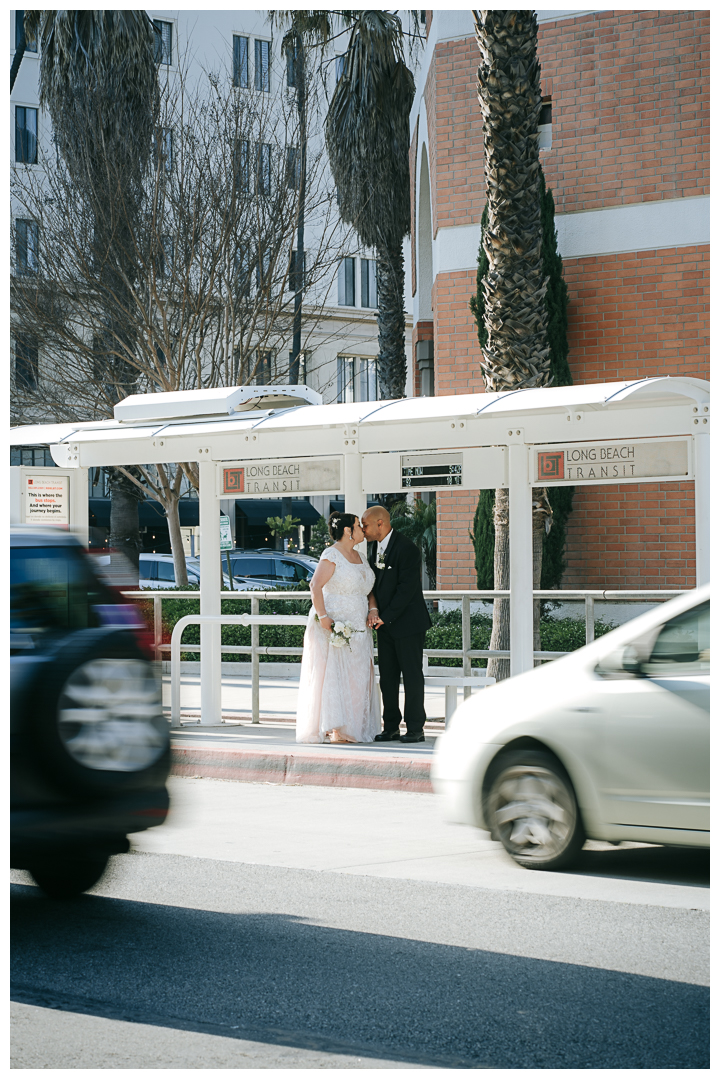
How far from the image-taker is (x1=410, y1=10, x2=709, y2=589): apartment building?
15719mm

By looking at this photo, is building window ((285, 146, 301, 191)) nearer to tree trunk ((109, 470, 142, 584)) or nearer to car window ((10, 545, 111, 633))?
tree trunk ((109, 470, 142, 584))

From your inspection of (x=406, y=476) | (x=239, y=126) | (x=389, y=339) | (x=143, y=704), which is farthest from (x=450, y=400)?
(x=389, y=339)

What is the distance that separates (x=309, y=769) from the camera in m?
9.62

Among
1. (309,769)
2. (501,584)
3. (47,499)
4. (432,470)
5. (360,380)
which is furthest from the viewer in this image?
(360,380)

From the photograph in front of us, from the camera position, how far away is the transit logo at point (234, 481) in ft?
37.8

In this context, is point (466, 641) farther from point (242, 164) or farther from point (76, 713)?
point (242, 164)

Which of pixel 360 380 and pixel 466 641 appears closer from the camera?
pixel 466 641

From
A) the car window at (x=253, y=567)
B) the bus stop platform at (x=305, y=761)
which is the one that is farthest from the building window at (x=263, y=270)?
the bus stop platform at (x=305, y=761)

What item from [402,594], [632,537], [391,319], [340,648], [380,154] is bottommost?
[340,648]

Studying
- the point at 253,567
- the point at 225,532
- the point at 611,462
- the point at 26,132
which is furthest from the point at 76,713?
the point at 26,132

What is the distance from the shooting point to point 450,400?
32.9 feet

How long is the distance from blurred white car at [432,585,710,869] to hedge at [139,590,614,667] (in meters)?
6.38

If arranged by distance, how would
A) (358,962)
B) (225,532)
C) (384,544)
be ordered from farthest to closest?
(225,532) < (384,544) < (358,962)

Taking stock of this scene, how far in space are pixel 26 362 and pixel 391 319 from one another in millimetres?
8256
